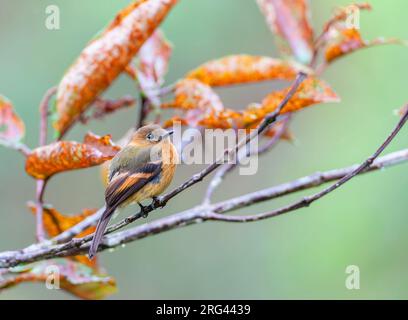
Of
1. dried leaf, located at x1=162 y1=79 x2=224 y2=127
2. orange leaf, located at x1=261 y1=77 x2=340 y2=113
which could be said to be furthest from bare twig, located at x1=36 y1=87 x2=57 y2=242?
orange leaf, located at x1=261 y1=77 x2=340 y2=113

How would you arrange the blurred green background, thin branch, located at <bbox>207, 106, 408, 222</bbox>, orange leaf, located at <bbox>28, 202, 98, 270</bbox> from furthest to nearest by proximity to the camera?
the blurred green background
orange leaf, located at <bbox>28, 202, 98, 270</bbox>
thin branch, located at <bbox>207, 106, 408, 222</bbox>

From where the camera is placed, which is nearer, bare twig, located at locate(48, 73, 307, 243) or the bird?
bare twig, located at locate(48, 73, 307, 243)

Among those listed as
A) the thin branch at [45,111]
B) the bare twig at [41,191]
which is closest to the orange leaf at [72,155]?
the bare twig at [41,191]

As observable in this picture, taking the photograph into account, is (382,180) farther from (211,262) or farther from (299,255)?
(211,262)

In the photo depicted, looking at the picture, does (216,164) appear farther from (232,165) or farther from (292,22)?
(292,22)

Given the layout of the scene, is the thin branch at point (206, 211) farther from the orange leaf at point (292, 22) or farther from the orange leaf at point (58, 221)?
the orange leaf at point (292, 22)

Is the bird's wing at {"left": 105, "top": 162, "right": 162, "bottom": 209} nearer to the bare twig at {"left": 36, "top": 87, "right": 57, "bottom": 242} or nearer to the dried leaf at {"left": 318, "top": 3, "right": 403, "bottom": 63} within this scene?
the bare twig at {"left": 36, "top": 87, "right": 57, "bottom": 242}

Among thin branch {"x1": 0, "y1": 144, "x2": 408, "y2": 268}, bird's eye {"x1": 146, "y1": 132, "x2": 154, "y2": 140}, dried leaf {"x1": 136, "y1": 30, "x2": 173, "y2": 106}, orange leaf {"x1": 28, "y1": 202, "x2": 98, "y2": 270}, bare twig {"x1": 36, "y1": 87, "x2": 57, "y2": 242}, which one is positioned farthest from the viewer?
bird's eye {"x1": 146, "y1": 132, "x2": 154, "y2": 140}
